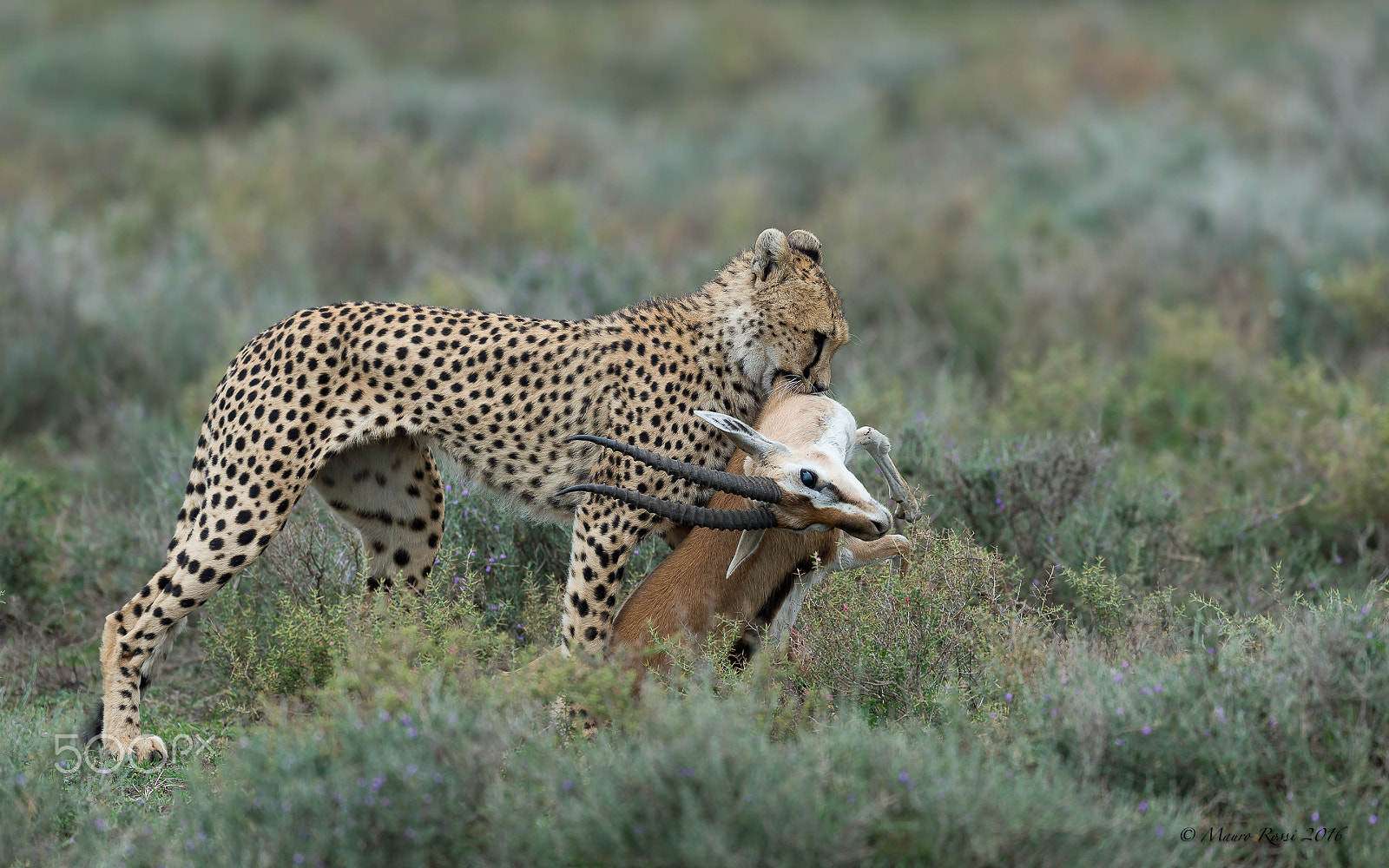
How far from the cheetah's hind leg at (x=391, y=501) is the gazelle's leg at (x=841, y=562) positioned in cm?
135

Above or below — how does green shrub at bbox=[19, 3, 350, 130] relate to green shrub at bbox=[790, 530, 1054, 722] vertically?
above

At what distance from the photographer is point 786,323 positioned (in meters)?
4.79

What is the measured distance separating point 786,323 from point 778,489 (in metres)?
0.99

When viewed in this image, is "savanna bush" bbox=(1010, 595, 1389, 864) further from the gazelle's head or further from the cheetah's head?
the cheetah's head

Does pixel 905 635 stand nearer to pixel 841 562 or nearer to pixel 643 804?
pixel 841 562

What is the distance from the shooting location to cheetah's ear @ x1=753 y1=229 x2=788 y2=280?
475 centimetres

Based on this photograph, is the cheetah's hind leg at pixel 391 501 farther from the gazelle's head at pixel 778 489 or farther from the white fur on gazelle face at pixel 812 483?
the white fur on gazelle face at pixel 812 483

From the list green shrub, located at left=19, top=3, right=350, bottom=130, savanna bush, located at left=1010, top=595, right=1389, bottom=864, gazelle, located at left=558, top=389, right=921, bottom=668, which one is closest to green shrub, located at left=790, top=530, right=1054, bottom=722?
gazelle, located at left=558, top=389, right=921, bottom=668

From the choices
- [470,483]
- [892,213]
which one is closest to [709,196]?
[892,213]

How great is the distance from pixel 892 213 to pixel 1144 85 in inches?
299

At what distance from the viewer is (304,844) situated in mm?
3215

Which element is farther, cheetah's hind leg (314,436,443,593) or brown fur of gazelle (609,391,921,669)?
cheetah's hind leg (314,436,443,593)

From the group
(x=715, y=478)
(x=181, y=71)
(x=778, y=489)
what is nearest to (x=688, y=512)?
(x=715, y=478)

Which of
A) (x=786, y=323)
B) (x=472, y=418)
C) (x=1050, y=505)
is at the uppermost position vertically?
(x=786, y=323)
